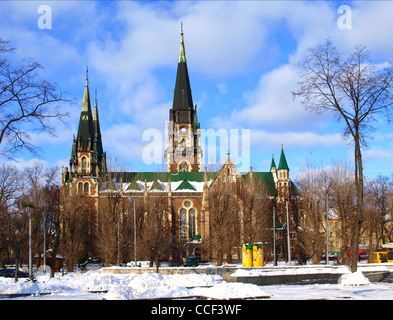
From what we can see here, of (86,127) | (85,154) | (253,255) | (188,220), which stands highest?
(86,127)

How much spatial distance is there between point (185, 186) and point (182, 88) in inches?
811

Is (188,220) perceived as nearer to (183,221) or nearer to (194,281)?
(183,221)

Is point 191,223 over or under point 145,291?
over

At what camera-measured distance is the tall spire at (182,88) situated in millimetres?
90250

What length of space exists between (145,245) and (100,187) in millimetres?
32286

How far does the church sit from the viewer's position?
58.7 metres

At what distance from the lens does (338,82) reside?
25.3 meters

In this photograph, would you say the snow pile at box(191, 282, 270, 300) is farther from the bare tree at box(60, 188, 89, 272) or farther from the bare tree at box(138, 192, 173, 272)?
the bare tree at box(60, 188, 89, 272)

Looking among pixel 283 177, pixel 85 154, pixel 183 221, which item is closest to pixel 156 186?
pixel 183 221

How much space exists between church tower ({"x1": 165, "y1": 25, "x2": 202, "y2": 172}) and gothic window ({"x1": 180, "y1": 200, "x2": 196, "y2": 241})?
11.6m

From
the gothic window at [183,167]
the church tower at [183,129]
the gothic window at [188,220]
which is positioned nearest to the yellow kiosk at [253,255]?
the gothic window at [188,220]

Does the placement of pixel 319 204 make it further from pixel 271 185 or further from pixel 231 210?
pixel 271 185

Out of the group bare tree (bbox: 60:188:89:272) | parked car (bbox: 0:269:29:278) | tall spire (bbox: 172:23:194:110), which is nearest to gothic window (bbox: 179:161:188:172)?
tall spire (bbox: 172:23:194:110)

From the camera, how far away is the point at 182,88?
297 feet
